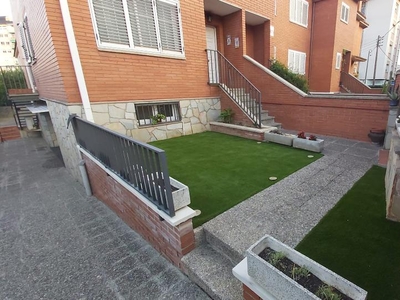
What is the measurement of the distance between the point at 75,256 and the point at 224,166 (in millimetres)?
2725

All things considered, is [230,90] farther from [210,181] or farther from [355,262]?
[355,262]

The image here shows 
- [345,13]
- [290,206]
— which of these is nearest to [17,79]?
[290,206]

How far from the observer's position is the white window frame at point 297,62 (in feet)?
33.7

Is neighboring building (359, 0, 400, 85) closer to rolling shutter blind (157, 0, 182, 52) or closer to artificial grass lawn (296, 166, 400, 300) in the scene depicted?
rolling shutter blind (157, 0, 182, 52)

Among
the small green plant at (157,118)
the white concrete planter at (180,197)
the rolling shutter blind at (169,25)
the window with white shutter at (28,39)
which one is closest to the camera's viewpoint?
the white concrete planter at (180,197)

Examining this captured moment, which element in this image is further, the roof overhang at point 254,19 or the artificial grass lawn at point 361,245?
the roof overhang at point 254,19

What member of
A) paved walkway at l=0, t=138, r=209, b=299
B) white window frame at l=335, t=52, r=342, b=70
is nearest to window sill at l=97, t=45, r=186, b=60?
paved walkway at l=0, t=138, r=209, b=299

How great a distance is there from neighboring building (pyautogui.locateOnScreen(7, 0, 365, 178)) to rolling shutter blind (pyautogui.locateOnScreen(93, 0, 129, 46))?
20 mm

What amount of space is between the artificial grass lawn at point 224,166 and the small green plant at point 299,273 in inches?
48.5

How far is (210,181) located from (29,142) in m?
11.5

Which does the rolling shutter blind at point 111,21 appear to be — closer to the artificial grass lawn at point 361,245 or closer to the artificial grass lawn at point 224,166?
the artificial grass lawn at point 224,166

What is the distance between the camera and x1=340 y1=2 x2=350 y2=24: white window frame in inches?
437

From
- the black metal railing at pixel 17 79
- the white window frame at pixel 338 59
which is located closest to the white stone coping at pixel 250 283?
the black metal railing at pixel 17 79

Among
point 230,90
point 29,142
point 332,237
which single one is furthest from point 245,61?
point 29,142
